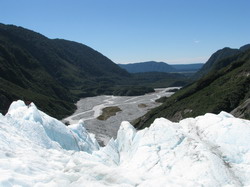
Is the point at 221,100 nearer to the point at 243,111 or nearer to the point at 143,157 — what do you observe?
the point at 243,111

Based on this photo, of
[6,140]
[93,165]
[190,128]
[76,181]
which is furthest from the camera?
[190,128]

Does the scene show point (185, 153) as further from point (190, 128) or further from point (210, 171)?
point (190, 128)

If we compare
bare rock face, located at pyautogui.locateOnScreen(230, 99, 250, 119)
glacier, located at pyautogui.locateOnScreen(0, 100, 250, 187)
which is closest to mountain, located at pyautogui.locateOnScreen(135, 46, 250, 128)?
bare rock face, located at pyautogui.locateOnScreen(230, 99, 250, 119)

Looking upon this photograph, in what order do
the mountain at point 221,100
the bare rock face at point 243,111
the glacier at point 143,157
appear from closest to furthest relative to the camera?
1. the glacier at point 143,157
2. the bare rock face at point 243,111
3. the mountain at point 221,100

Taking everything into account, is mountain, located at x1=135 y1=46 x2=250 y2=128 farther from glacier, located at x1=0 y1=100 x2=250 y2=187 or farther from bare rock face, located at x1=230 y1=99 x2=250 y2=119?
glacier, located at x1=0 y1=100 x2=250 y2=187

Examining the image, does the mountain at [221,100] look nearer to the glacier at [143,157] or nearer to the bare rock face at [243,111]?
the bare rock face at [243,111]

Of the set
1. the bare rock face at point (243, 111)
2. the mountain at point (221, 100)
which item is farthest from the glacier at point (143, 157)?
the mountain at point (221, 100)

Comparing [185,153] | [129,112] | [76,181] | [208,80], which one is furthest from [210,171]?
[129,112]

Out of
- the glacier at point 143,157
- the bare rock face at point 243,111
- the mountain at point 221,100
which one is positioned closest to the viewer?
the glacier at point 143,157
